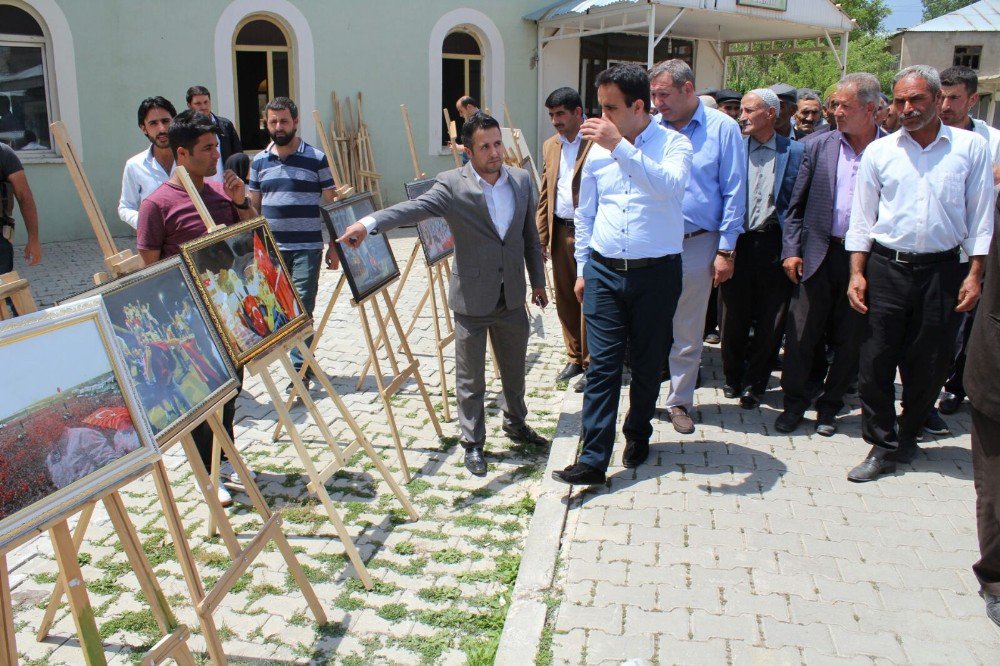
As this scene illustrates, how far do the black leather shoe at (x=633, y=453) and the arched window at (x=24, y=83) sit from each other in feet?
33.7

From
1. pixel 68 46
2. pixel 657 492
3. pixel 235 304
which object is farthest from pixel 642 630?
pixel 68 46

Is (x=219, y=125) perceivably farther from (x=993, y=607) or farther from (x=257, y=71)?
(x=993, y=607)

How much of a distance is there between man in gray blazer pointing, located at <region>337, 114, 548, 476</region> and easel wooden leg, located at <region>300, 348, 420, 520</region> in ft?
2.14

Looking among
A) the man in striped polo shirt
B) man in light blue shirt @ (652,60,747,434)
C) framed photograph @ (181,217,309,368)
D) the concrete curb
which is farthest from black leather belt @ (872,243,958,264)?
the man in striped polo shirt

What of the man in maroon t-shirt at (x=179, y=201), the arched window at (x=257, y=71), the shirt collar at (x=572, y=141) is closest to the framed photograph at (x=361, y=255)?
the man in maroon t-shirt at (x=179, y=201)

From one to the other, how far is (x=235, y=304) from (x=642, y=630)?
2.14 metres

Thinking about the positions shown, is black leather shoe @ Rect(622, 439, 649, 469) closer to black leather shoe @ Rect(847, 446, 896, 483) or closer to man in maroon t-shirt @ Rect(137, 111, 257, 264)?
black leather shoe @ Rect(847, 446, 896, 483)

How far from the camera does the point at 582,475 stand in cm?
429

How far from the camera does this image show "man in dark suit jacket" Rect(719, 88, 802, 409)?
5.30 meters

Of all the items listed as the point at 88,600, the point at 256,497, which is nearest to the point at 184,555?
the point at 88,600

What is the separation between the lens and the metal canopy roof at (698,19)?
13969 mm

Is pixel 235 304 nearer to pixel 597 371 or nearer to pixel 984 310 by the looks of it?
pixel 597 371

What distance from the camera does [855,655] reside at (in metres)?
2.99

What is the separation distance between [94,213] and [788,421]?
4175 mm
